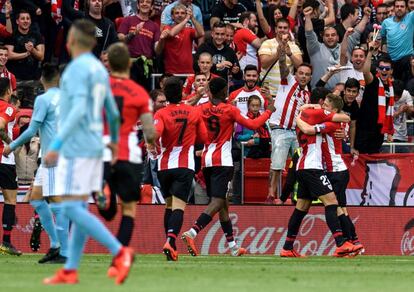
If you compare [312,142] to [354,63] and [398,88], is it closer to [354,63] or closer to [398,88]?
[354,63]

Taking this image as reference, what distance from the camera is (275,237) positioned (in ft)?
69.5

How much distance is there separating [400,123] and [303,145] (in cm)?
537

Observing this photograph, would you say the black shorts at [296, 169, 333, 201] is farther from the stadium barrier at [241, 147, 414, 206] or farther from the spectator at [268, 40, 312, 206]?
the stadium barrier at [241, 147, 414, 206]

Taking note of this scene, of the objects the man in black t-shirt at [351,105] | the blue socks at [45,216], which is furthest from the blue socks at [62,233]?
the man in black t-shirt at [351,105]

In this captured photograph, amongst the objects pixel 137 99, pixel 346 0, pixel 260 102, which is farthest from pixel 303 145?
pixel 346 0

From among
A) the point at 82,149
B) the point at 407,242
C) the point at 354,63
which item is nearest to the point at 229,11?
the point at 354,63

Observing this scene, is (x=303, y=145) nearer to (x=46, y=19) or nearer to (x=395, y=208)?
(x=395, y=208)

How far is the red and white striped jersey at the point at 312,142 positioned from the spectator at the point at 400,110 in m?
5.19

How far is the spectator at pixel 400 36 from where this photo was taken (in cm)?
2441

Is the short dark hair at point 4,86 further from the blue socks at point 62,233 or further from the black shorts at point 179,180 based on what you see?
the blue socks at point 62,233

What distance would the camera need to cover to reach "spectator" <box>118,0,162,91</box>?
920 inches

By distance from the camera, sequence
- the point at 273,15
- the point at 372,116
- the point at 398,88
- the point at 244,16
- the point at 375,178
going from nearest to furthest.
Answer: the point at 375,178 < the point at 372,116 < the point at 398,88 < the point at 244,16 < the point at 273,15

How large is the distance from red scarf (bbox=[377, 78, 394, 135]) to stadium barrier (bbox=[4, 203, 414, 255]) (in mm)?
1879

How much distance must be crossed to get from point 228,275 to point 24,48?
10.9 metres
